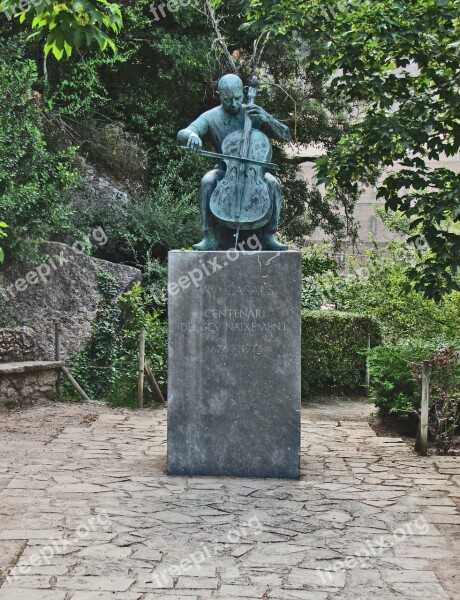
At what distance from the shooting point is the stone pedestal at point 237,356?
6758 millimetres

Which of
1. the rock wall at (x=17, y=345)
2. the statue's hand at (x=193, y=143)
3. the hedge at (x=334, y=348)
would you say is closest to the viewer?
the statue's hand at (x=193, y=143)

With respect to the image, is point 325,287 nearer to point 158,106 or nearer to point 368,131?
point 158,106

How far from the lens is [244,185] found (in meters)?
7.12

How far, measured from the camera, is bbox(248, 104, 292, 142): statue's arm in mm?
7227

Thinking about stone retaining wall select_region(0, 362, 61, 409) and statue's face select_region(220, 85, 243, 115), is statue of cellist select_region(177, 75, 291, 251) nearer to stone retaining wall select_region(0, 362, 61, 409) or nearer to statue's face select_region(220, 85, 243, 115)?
statue's face select_region(220, 85, 243, 115)

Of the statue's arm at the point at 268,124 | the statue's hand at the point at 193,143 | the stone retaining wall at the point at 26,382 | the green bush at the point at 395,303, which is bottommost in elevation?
the stone retaining wall at the point at 26,382

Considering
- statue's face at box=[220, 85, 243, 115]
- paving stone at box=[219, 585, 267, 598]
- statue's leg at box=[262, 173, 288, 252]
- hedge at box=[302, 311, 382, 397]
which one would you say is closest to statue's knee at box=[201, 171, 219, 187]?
statue's leg at box=[262, 173, 288, 252]

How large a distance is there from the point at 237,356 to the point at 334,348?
7006 mm

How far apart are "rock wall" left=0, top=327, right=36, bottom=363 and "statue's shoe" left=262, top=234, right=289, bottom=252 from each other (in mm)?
4947

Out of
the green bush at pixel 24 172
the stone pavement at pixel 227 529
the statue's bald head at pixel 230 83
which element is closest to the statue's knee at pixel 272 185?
the statue's bald head at pixel 230 83

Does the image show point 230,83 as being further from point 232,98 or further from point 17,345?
point 17,345

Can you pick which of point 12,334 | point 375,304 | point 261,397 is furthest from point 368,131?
point 375,304

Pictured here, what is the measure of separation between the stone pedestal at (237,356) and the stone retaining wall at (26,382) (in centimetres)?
367

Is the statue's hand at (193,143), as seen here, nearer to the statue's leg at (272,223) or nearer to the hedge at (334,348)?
the statue's leg at (272,223)
